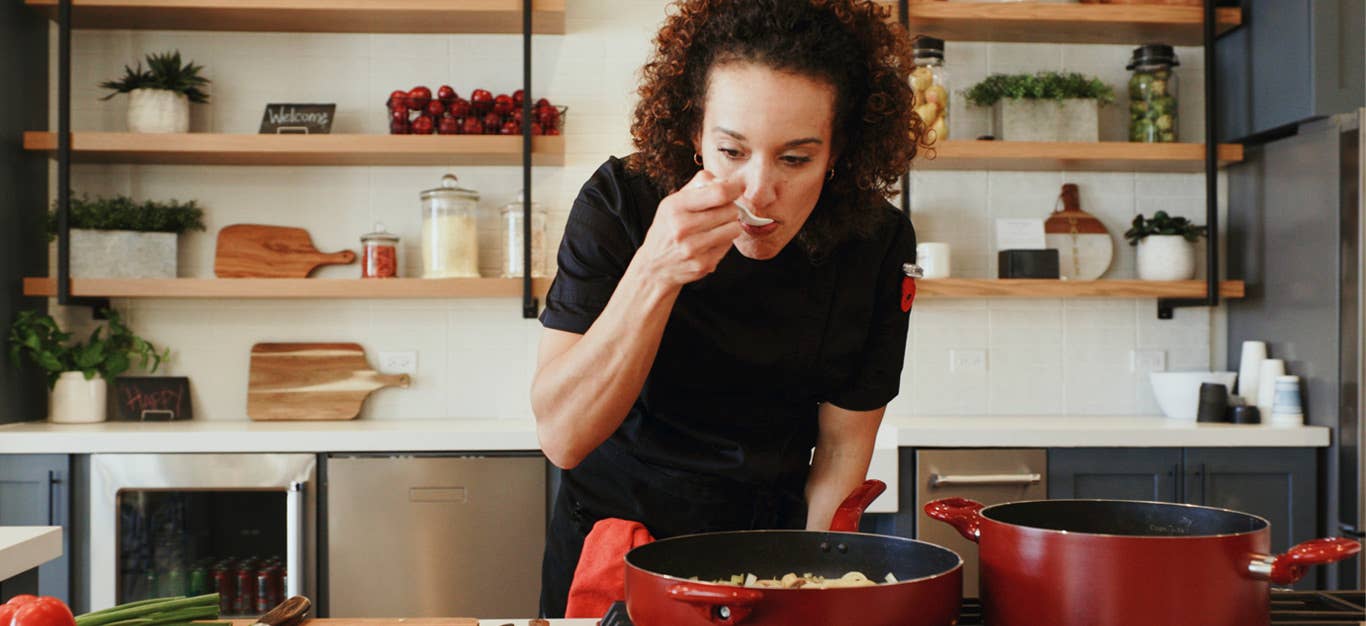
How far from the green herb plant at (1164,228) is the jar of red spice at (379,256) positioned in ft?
8.08

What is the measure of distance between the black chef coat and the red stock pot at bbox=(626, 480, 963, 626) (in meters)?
0.41

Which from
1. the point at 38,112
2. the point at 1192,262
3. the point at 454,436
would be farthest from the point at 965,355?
the point at 38,112

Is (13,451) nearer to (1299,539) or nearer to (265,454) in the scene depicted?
(265,454)

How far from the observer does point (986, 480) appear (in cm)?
302

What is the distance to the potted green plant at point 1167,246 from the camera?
11.8 ft

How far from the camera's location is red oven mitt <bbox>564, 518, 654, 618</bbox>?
103 cm

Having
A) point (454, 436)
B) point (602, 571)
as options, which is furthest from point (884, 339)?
point (454, 436)

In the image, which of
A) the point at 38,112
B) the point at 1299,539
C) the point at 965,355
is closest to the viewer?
the point at 1299,539

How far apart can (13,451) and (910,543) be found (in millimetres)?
2921

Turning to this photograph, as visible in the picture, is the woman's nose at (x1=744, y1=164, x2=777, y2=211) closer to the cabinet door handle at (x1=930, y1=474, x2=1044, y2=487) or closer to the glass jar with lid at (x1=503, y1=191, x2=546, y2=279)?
the cabinet door handle at (x1=930, y1=474, x2=1044, y2=487)

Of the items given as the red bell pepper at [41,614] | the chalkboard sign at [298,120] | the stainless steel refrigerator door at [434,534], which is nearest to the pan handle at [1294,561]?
the red bell pepper at [41,614]

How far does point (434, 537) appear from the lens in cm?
297

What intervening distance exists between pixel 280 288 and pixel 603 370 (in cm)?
255

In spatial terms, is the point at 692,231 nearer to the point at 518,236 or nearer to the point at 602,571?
the point at 602,571
